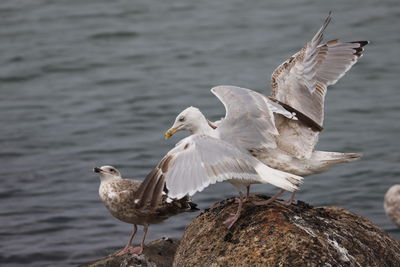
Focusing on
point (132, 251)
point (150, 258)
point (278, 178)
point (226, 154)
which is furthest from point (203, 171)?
point (132, 251)

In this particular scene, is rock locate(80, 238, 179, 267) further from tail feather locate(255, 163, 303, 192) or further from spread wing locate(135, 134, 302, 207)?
tail feather locate(255, 163, 303, 192)

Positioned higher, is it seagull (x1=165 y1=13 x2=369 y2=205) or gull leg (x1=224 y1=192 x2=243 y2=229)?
seagull (x1=165 y1=13 x2=369 y2=205)

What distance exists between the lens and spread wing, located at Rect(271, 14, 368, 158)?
302 inches

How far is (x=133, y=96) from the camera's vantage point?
56.2 ft

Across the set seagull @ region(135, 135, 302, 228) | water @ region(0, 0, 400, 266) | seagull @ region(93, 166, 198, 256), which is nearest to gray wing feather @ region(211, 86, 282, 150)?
seagull @ region(135, 135, 302, 228)

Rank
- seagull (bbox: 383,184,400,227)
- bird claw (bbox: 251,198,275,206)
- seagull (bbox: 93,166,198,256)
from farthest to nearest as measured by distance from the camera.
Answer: seagull (bbox: 383,184,400,227), seagull (bbox: 93,166,198,256), bird claw (bbox: 251,198,275,206)

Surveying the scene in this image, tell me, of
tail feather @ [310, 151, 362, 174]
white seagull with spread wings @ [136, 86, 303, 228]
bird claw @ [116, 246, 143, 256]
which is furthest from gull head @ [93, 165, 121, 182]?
tail feather @ [310, 151, 362, 174]

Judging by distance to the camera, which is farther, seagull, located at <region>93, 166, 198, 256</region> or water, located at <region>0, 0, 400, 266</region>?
water, located at <region>0, 0, 400, 266</region>

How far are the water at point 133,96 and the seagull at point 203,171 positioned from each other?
395 cm

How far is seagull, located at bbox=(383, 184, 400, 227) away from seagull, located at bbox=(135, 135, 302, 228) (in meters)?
4.60

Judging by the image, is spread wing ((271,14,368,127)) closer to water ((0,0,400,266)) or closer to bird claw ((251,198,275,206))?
bird claw ((251,198,275,206))

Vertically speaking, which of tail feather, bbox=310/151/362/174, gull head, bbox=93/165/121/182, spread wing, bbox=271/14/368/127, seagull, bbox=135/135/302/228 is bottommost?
gull head, bbox=93/165/121/182

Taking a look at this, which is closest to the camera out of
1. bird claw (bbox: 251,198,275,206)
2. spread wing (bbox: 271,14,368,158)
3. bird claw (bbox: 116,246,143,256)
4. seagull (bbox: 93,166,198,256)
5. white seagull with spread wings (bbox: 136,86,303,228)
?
white seagull with spread wings (bbox: 136,86,303,228)

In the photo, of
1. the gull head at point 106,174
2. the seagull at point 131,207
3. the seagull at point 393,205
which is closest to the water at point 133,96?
the seagull at point 393,205
